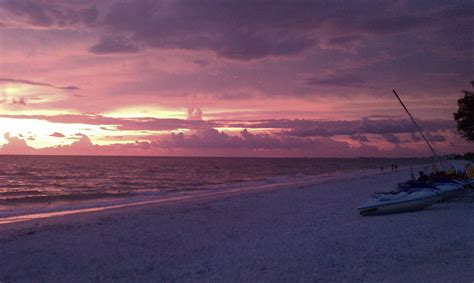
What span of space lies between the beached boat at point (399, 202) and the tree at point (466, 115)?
82.7 ft

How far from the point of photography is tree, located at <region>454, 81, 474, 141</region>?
36112mm

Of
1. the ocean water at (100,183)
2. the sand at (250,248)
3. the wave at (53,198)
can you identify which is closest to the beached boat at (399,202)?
the sand at (250,248)

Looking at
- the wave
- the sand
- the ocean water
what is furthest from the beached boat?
the wave

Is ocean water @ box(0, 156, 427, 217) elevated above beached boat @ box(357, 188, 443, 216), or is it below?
below

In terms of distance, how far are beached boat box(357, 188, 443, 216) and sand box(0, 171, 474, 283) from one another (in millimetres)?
356

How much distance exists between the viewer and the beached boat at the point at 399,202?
1393 centimetres

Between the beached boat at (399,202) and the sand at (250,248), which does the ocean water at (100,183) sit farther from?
the beached boat at (399,202)

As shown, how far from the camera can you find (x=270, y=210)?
18359 millimetres

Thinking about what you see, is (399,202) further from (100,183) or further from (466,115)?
(100,183)

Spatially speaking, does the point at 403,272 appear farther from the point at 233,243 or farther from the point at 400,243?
the point at 233,243

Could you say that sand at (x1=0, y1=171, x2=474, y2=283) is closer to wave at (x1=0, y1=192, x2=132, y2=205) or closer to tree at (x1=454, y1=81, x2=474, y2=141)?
wave at (x1=0, y1=192, x2=132, y2=205)

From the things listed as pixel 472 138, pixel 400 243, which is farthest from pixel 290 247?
pixel 472 138

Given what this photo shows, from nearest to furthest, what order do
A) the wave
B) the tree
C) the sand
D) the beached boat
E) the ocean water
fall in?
the sand < the beached boat < the wave < the ocean water < the tree

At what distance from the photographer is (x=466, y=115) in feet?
122
